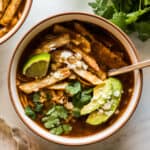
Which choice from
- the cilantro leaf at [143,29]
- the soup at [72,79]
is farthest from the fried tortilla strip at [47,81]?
the cilantro leaf at [143,29]

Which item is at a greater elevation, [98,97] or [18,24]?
[18,24]

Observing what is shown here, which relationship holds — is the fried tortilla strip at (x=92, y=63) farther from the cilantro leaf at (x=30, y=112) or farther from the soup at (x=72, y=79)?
the cilantro leaf at (x=30, y=112)

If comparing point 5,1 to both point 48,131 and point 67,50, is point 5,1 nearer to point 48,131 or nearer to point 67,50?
point 67,50

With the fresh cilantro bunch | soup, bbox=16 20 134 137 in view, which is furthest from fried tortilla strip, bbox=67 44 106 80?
the fresh cilantro bunch

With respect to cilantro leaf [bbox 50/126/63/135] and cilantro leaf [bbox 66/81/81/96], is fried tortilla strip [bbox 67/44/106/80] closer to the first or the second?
cilantro leaf [bbox 66/81/81/96]

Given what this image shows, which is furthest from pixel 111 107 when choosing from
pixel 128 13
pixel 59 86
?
pixel 128 13

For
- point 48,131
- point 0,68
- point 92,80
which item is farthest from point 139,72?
point 0,68

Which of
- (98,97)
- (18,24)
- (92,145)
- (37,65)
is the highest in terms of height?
(18,24)

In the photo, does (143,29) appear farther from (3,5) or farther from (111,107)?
(3,5)
